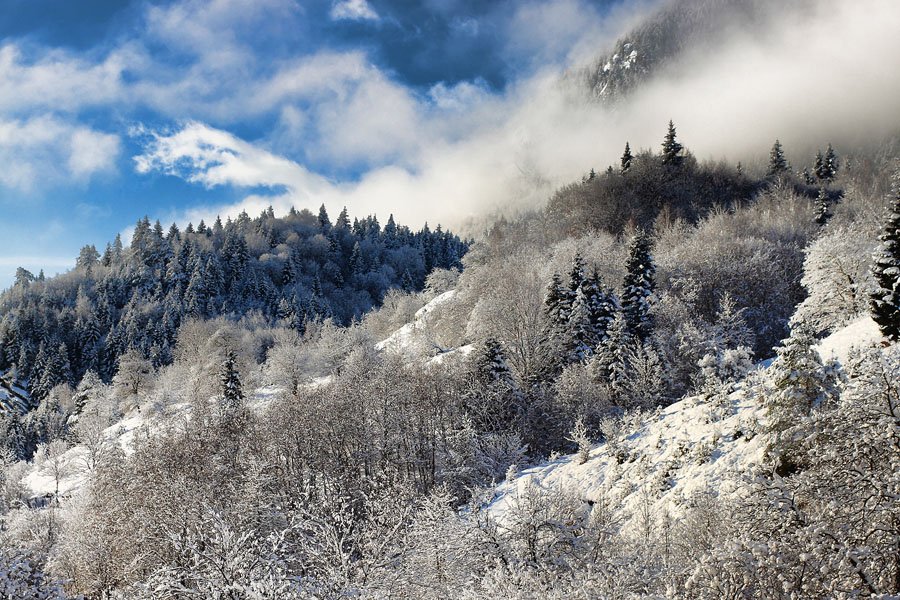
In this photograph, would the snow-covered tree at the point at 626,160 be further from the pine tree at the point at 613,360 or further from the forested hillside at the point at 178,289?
the forested hillside at the point at 178,289

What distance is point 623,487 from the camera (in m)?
17.6

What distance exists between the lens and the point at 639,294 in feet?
131

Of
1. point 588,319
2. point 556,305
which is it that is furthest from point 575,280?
point 588,319

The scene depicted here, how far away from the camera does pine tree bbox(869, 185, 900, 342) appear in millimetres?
17875

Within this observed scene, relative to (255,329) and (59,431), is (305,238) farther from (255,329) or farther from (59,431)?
(59,431)

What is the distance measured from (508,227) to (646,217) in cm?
2538

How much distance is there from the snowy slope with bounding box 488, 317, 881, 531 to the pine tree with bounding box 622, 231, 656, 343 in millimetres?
17365

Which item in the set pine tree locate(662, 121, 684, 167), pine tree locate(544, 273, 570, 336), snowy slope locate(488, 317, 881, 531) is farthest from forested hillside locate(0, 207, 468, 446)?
snowy slope locate(488, 317, 881, 531)

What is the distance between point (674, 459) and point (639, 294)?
25.0 meters

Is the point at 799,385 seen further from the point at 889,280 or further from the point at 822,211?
the point at 822,211

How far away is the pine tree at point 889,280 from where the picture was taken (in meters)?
17.9

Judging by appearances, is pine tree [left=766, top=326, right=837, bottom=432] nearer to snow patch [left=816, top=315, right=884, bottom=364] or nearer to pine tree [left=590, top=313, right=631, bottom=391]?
snow patch [left=816, top=315, right=884, bottom=364]

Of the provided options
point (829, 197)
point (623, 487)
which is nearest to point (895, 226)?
point (623, 487)

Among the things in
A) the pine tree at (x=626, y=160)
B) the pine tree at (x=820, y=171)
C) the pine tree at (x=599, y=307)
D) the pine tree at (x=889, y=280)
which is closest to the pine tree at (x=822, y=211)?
the pine tree at (x=820, y=171)
